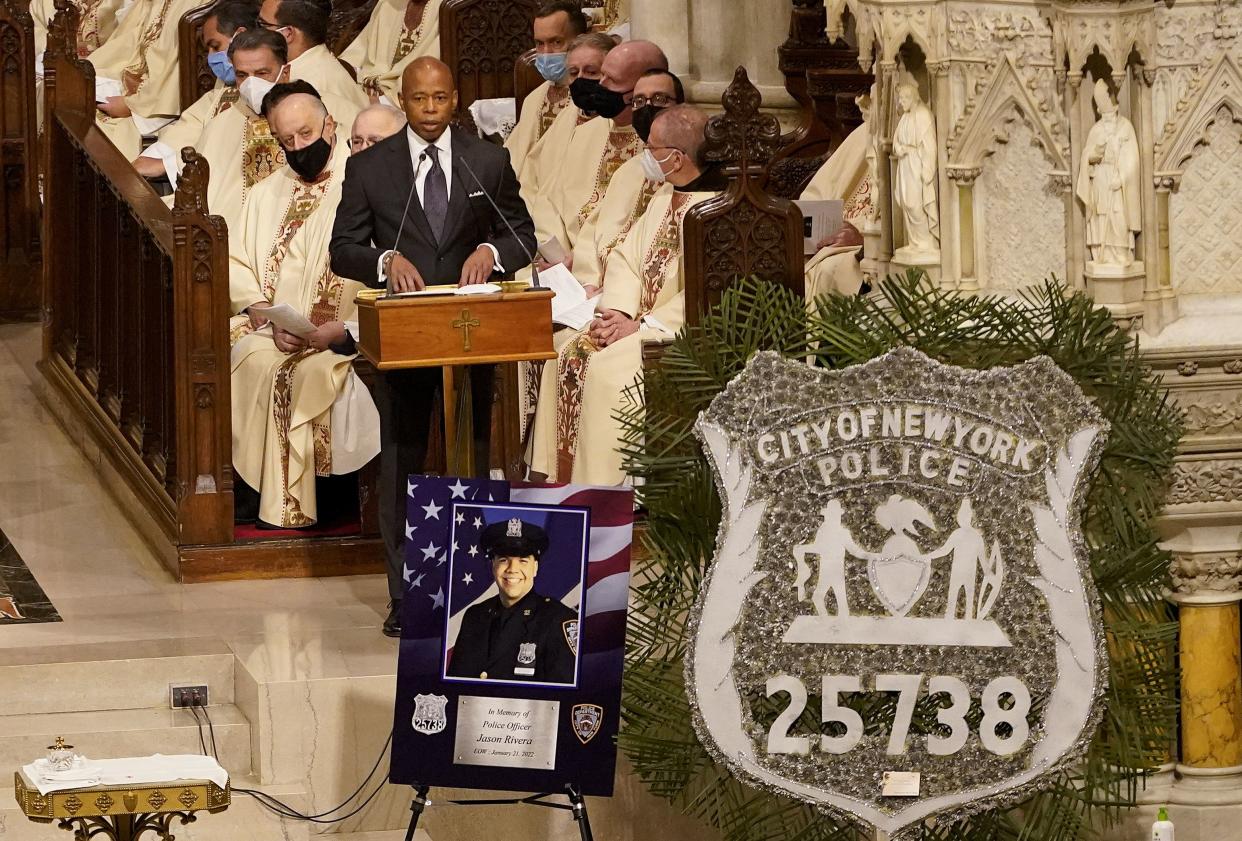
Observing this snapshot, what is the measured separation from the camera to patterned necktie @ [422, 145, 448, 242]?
7.64 m

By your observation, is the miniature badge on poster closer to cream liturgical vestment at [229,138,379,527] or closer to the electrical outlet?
the electrical outlet

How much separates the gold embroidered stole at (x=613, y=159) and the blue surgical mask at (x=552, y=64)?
0.79 m

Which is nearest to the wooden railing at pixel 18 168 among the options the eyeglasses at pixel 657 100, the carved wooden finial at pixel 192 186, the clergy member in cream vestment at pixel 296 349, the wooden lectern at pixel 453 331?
the clergy member in cream vestment at pixel 296 349

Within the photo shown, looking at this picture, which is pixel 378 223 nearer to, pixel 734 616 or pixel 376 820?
pixel 376 820

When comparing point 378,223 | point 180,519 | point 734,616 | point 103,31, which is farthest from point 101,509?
point 103,31

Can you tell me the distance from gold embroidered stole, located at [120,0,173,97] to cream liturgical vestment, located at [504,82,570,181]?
2874 millimetres

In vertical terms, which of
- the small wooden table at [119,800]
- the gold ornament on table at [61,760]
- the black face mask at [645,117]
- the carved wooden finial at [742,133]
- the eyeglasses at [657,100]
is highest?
the eyeglasses at [657,100]

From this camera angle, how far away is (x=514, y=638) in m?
6.04

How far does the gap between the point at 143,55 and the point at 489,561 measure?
325 inches

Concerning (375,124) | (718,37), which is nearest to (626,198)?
(375,124)

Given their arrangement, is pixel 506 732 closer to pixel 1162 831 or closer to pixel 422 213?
pixel 1162 831

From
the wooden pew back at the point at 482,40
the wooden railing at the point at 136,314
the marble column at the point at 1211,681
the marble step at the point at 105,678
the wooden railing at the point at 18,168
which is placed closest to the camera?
the marble column at the point at 1211,681

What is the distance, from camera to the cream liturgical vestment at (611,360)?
28.7 ft

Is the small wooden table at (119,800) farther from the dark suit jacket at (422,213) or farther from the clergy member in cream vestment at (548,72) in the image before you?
the clergy member in cream vestment at (548,72)
